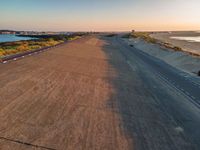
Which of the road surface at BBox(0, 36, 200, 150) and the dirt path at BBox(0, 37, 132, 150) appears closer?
the dirt path at BBox(0, 37, 132, 150)

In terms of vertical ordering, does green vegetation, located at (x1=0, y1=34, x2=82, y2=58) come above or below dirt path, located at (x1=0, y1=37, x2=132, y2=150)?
below

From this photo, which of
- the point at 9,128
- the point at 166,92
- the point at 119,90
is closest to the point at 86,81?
the point at 119,90

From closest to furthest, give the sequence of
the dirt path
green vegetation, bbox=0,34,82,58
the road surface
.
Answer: the dirt path, the road surface, green vegetation, bbox=0,34,82,58

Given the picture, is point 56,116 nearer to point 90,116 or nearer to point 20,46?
point 90,116

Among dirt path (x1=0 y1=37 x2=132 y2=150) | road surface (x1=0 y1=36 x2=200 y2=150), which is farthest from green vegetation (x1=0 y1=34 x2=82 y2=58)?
road surface (x1=0 y1=36 x2=200 y2=150)

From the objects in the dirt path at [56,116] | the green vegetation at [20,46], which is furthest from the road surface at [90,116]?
Result: the green vegetation at [20,46]

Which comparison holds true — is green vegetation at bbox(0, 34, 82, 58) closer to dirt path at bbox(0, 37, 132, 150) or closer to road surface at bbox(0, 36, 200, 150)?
dirt path at bbox(0, 37, 132, 150)

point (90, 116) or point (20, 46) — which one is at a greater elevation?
point (90, 116)

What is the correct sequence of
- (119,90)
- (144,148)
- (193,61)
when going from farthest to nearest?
(193,61), (119,90), (144,148)

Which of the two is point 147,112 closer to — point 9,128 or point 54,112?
point 54,112

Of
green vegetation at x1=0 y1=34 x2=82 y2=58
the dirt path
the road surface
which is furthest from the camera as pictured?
green vegetation at x1=0 y1=34 x2=82 y2=58

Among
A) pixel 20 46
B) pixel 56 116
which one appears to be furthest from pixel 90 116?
pixel 20 46
